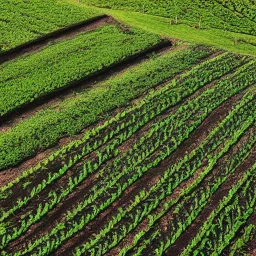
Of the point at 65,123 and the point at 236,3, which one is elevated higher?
the point at 236,3

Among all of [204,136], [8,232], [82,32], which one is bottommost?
[8,232]

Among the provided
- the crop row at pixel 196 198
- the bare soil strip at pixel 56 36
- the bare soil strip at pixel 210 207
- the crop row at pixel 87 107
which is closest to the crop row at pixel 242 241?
the bare soil strip at pixel 210 207

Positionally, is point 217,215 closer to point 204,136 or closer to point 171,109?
point 204,136

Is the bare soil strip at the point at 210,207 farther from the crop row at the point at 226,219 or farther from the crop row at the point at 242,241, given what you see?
the crop row at the point at 242,241

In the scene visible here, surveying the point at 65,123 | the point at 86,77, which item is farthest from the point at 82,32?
the point at 65,123

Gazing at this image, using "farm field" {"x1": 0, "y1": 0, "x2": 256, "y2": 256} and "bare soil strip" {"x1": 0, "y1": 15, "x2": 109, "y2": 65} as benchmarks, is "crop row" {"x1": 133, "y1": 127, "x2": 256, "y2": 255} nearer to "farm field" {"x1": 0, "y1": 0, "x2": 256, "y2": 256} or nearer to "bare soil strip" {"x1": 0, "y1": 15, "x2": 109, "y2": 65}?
"farm field" {"x1": 0, "y1": 0, "x2": 256, "y2": 256}

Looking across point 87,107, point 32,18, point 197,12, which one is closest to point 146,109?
point 87,107
